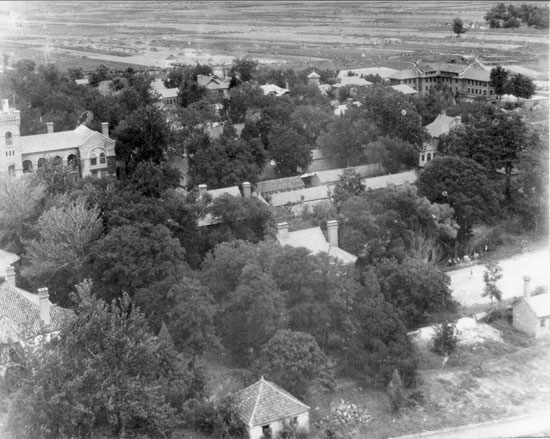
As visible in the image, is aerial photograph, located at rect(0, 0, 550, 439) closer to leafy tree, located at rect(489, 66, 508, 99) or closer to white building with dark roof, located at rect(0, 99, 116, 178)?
white building with dark roof, located at rect(0, 99, 116, 178)

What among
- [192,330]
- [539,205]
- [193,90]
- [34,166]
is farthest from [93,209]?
[193,90]

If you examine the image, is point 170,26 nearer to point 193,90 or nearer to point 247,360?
point 193,90

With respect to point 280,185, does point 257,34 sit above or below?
above

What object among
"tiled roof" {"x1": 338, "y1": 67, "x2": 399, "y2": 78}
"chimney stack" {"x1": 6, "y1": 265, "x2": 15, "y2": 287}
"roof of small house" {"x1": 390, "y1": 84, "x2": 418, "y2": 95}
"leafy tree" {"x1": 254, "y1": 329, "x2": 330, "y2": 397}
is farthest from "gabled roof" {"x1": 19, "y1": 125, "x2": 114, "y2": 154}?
"tiled roof" {"x1": 338, "y1": 67, "x2": 399, "y2": 78}

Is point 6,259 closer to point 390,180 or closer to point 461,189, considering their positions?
point 461,189

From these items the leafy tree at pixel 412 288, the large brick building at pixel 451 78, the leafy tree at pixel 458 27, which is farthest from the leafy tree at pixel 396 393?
the leafy tree at pixel 458 27

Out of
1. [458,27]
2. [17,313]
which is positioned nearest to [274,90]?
[17,313]

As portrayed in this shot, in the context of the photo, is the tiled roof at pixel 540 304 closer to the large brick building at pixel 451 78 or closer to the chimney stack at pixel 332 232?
the chimney stack at pixel 332 232
